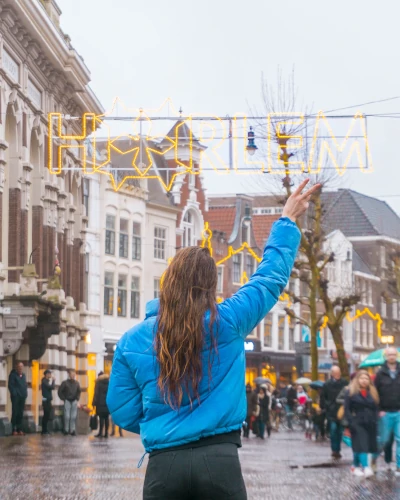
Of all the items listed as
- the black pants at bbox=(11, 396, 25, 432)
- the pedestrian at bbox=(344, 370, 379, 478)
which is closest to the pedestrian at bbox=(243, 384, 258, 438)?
the black pants at bbox=(11, 396, 25, 432)

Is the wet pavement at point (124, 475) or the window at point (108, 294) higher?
the window at point (108, 294)

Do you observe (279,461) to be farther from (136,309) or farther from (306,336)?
(306,336)

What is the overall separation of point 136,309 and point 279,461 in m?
45.4

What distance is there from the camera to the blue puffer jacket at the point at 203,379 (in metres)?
4.96

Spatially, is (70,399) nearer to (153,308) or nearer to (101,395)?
(101,395)

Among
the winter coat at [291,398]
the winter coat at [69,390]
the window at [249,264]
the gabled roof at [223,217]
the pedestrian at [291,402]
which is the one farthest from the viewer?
the window at [249,264]

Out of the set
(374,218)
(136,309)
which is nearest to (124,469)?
(136,309)

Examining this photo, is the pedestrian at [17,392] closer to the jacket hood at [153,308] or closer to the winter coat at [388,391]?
the winter coat at [388,391]

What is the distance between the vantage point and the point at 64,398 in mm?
34844

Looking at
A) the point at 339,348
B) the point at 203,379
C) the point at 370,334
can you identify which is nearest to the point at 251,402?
the point at 339,348

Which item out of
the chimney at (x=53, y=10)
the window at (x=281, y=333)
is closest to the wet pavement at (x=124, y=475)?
the chimney at (x=53, y=10)

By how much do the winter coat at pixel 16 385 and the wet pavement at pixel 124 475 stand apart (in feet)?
15.4

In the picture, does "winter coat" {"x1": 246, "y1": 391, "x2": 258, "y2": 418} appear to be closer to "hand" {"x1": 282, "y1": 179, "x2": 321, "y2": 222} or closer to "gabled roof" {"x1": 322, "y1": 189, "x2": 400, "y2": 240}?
"hand" {"x1": 282, "y1": 179, "x2": 321, "y2": 222}

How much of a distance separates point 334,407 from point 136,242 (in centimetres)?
4431
